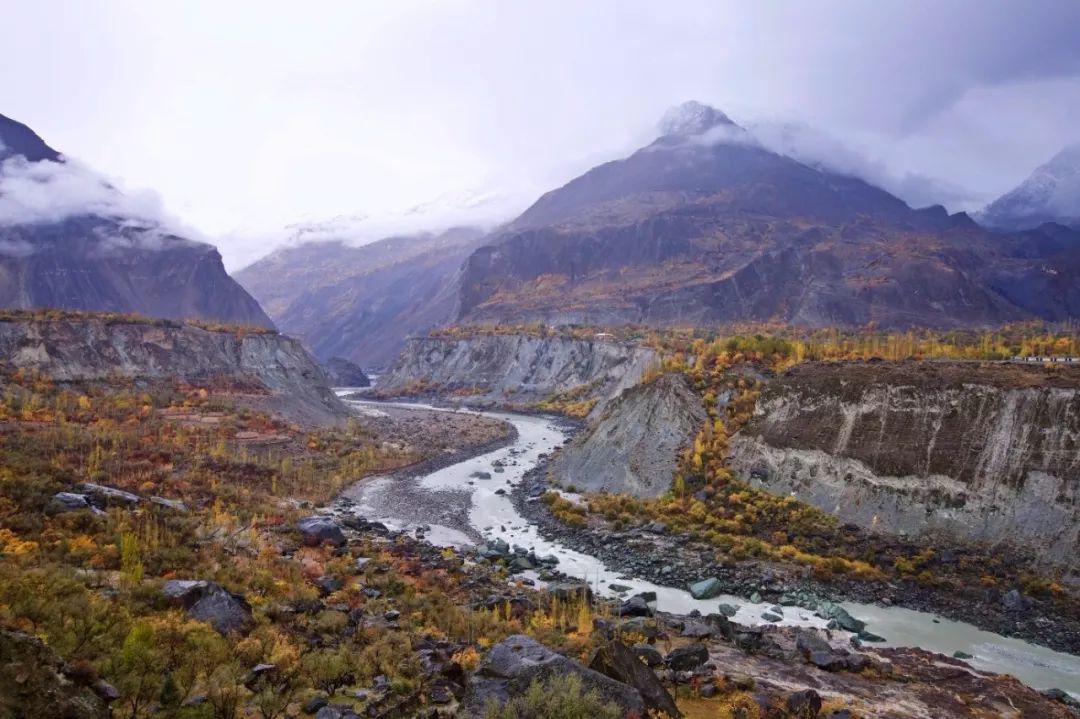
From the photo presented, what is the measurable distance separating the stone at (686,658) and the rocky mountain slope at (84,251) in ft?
421

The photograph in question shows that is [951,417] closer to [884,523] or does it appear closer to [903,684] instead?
[884,523]

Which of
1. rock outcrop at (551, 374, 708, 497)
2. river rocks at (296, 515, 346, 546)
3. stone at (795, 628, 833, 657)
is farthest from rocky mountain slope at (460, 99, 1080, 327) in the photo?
stone at (795, 628, 833, 657)

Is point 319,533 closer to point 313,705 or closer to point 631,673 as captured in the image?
point 313,705

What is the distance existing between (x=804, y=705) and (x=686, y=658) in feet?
10.6

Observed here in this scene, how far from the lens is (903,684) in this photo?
57.7 feet

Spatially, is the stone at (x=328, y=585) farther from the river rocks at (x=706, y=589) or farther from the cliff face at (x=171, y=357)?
the cliff face at (x=171, y=357)

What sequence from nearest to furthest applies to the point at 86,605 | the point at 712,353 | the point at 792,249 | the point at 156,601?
the point at 86,605, the point at 156,601, the point at 712,353, the point at 792,249

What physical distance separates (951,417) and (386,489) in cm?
3530

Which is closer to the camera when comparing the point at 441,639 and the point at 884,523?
the point at 441,639

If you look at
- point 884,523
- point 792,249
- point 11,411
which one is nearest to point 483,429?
point 11,411

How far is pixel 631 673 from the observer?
41.7ft

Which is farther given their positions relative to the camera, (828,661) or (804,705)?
(828,661)

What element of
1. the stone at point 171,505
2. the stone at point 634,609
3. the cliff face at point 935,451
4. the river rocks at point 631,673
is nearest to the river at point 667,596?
the stone at point 634,609

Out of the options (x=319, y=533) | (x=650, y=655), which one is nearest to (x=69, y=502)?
(x=319, y=533)
